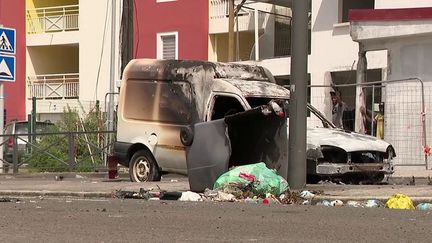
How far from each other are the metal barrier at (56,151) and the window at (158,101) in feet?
17.8

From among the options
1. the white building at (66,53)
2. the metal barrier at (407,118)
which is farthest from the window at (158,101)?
the white building at (66,53)

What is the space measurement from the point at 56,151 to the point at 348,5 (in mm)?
11167

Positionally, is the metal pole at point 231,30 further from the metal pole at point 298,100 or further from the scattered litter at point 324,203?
the scattered litter at point 324,203

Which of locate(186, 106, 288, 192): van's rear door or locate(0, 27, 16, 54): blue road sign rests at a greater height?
locate(0, 27, 16, 54): blue road sign

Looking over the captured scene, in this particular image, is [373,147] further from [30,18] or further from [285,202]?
[30,18]

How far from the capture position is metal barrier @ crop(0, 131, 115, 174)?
21362 millimetres

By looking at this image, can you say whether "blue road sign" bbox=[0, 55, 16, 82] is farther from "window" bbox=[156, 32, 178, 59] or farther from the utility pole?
"window" bbox=[156, 32, 178, 59]

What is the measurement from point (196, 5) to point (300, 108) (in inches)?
765

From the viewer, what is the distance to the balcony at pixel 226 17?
2973cm

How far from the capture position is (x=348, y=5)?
26781 millimetres

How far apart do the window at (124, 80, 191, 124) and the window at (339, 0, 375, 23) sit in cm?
1179

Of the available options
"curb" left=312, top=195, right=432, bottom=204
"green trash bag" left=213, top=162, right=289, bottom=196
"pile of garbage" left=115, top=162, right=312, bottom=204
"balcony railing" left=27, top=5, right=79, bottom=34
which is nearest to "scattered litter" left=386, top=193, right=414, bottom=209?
"curb" left=312, top=195, right=432, bottom=204

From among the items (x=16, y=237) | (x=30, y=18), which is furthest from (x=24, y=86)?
(x=16, y=237)

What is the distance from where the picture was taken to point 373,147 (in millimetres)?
14039
